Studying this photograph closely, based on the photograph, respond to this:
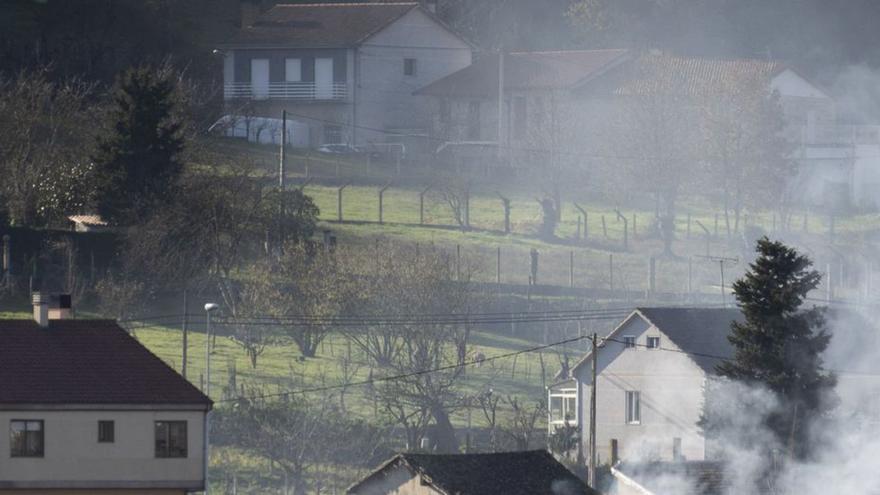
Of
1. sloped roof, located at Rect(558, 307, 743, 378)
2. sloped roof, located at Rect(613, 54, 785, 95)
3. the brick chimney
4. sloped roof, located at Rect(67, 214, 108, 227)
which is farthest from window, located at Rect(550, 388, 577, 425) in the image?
sloped roof, located at Rect(613, 54, 785, 95)

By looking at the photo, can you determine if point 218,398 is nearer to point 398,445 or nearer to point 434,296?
point 398,445

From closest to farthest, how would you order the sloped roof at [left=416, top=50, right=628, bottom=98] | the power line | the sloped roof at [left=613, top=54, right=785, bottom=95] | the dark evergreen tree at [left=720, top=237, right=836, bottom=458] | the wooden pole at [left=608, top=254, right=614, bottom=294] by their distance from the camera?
the dark evergreen tree at [left=720, top=237, right=836, bottom=458] < the power line < the wooden pole at [left=608, top=254, right=614, bottom=294] < the sloped roof at [left=613, top=54, right=785, bottom=95] < the sloped roof at [left=416, top=50, right=628, bottom=98]

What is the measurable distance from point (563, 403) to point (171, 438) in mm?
23125

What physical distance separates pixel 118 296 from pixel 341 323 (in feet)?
21.2

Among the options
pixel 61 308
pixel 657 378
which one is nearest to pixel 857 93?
pixel 657 378

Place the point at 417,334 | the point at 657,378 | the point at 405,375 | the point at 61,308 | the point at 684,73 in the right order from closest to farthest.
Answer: the point at 61,308
the point at 405,375
the point at 417,334
the point at 657,378
the point at 684,73

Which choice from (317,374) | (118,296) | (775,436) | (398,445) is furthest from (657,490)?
(118,296)

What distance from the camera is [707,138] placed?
9738 cm

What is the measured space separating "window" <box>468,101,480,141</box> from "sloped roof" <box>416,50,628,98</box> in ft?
2.04

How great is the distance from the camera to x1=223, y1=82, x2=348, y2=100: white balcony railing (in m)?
102

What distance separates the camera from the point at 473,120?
102562 millimetres

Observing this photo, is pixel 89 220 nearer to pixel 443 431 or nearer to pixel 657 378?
pixel 443 431

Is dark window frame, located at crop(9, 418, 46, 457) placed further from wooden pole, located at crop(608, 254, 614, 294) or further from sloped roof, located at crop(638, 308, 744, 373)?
wooden pole, located at crop(608, 254, 614, 294)

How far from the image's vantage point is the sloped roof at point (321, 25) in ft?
338
